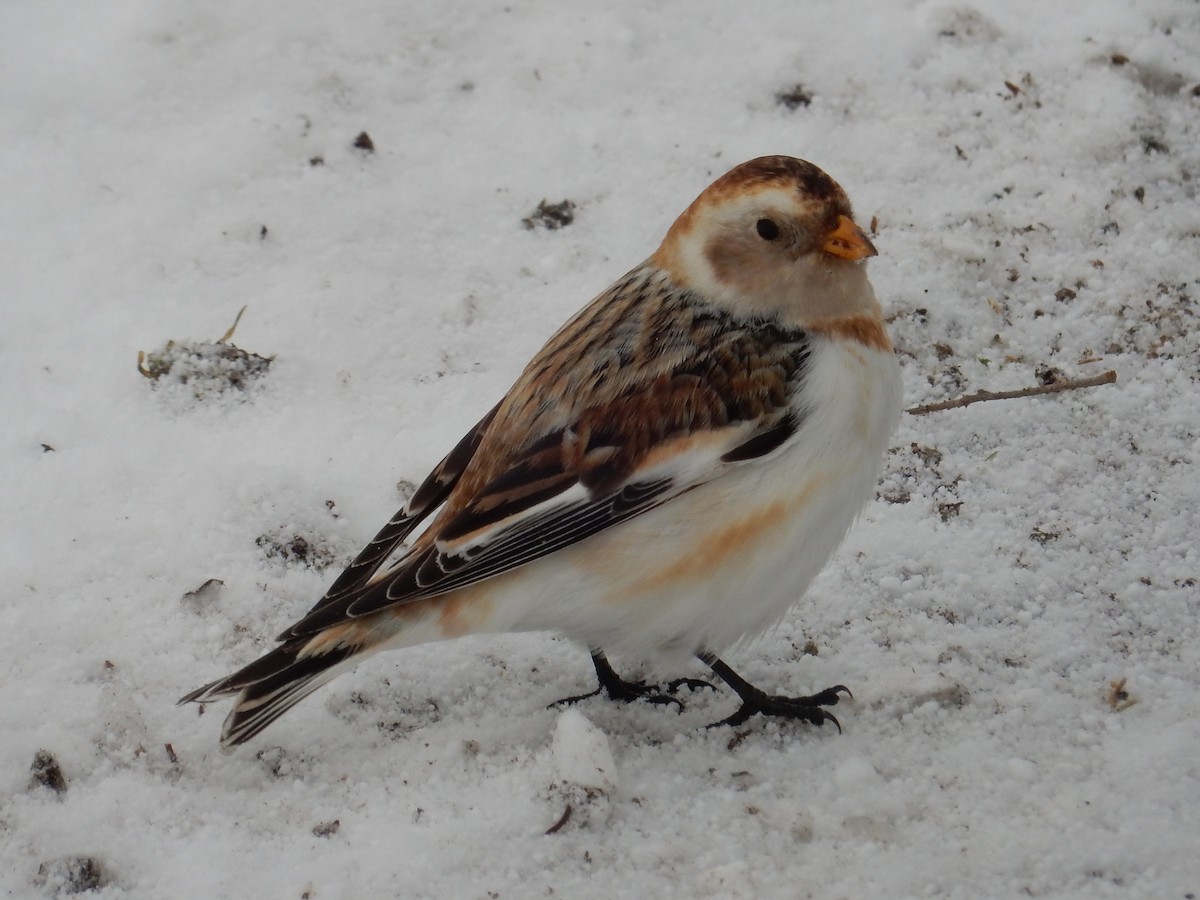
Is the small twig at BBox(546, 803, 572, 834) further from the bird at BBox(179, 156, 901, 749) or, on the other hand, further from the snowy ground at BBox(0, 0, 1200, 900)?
the bird at BBox(179, 156, 901, 749)

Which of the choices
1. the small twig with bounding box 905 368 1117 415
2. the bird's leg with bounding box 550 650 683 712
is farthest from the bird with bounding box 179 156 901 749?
the small twig with bounding box 905 368 1117 415

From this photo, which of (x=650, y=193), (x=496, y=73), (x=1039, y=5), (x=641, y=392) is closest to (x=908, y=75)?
(x=1039, y=5)

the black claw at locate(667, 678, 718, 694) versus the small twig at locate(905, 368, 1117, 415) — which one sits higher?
the small twig at locate(905, 368, 1117, 415)

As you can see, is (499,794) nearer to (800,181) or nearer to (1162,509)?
(800,181)

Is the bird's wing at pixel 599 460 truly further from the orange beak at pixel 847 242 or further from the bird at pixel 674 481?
the orange beak at pixel 847 242

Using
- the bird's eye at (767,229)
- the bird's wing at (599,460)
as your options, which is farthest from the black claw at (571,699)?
the bird's eye at (767,229)

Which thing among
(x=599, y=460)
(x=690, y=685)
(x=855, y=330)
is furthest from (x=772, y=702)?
(x=855, y=330)
